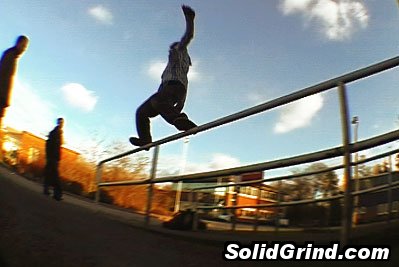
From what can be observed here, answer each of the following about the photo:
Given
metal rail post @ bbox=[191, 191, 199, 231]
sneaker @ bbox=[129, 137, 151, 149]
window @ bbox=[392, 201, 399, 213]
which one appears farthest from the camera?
sneaker @ bbox=[129, 137, 151, 149]

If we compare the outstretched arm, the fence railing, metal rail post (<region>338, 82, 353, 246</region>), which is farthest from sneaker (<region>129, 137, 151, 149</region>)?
metal rail post (<region>338, 82, 353, 246</region>)

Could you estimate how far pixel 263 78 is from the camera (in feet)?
3.02

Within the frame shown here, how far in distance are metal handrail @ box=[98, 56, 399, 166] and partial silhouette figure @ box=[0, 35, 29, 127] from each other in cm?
32

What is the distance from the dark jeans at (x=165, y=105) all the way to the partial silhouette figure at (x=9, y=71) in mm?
370

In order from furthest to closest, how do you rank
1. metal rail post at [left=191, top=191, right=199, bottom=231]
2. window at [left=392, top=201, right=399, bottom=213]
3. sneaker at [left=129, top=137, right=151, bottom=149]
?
sneaker at [left=129, top=137, right=151, bottom=149]
metal rail post at [left=191, top=191, right=199, bottom=231]
window at [left=392, top=201, right=399, bottom=213]

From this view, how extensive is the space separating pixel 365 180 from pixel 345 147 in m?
0.07

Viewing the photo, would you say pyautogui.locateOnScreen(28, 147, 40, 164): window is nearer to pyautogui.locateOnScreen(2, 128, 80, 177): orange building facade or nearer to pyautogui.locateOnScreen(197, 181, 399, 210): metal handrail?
pyautogui.locateOnScreen(2, 128, 80, 177): orange building facade

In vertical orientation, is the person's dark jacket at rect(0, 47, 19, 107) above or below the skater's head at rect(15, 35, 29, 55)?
below

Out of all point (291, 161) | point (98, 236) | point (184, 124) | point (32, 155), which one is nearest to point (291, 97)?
point (291, 161)

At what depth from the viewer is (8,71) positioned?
1.15 m

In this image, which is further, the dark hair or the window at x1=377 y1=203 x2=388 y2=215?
the dark hair

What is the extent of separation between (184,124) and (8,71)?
1.71 feet

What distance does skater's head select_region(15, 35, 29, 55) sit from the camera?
1.10 meters

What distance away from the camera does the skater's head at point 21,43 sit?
3.62 feet
